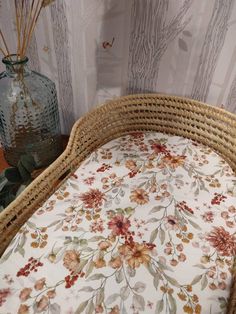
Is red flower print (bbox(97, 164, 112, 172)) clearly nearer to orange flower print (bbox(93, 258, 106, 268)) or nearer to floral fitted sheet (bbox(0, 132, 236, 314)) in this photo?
floral fitted sheet (bbox(0, 132, 236, 314))

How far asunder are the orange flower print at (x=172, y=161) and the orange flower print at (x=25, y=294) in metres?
0.50

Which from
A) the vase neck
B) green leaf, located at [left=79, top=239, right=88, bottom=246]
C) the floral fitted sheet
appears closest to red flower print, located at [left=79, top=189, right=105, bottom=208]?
the floral fitted sheet

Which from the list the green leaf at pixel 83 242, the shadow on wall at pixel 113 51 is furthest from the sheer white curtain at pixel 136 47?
the green leaf at pixel 83 242

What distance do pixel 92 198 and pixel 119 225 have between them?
12cm

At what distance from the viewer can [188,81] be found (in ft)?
3.39

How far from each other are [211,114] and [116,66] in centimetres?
38

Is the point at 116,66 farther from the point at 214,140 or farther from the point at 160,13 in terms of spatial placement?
the point at 214,140

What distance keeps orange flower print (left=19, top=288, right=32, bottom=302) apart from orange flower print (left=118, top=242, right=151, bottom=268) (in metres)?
0.22

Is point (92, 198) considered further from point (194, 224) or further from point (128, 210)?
point (194, 224)

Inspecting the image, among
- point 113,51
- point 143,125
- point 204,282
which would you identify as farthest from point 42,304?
point 113,51

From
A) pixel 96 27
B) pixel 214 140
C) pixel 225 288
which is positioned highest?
pixel 96 27

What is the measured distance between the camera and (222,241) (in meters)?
0.72

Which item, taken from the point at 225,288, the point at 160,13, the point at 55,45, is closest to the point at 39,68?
the point at 55,45

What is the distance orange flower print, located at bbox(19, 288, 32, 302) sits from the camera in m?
0.61
